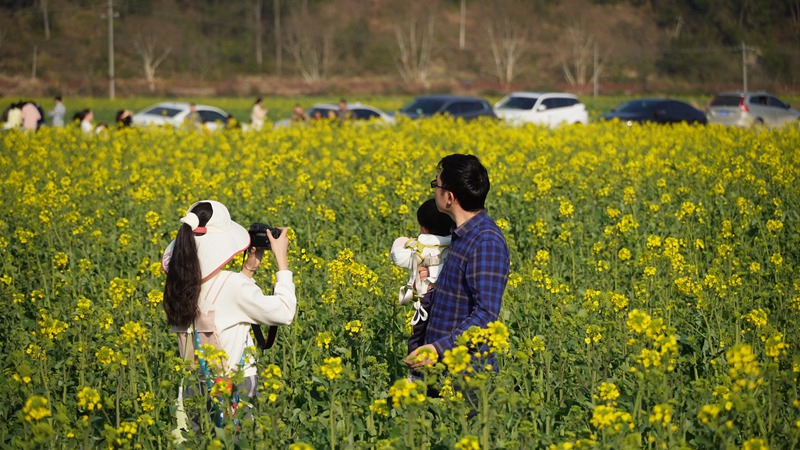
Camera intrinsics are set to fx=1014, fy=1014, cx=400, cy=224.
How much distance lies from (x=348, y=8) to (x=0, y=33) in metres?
25.9

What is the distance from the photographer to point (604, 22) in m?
75.8

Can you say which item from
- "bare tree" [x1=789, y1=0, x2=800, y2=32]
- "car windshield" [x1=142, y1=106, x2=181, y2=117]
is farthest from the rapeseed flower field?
"bare tree" [x1=789, y1=0, x2=800, y2=32]

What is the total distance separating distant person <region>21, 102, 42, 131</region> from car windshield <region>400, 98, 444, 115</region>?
27.4 ft

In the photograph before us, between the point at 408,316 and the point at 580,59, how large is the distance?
64.8 meters

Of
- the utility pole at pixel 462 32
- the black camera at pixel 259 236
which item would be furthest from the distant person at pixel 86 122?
the utility pole at pixel 462 32

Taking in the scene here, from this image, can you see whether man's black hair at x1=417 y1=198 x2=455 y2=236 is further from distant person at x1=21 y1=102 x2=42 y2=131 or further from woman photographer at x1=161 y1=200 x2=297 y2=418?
distant person at x1=21 y1=102 x2=42 y2=131

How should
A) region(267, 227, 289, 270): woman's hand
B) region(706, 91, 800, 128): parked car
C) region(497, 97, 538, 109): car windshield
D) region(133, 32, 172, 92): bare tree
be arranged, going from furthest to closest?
region(133, 32, 172, 92): bare tree, region(706, 91, 800, 128): parked car, region(497, 97, 538, 109): car windshield, region(267, 227, 289, 270): woman's hand

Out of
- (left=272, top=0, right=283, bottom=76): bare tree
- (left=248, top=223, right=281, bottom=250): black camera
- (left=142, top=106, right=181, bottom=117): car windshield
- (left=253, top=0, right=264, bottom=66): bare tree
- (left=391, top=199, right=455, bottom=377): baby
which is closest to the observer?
(left=248, top=223, right=281, bottom=250): black camera

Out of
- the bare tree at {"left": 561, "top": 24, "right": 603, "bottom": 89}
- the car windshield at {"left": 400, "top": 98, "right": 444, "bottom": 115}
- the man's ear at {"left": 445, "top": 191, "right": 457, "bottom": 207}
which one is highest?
the bare tree at {"left": 561, "top": 24, "right": 603, "bottom": 89}

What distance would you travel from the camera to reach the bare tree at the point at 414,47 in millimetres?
70125

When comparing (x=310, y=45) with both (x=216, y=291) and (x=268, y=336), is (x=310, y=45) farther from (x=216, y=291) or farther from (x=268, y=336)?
(x=216, y=291)

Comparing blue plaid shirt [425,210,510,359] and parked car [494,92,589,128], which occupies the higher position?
parked car [494,92,589,128]

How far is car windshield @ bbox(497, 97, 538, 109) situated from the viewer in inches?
1054

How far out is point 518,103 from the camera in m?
27.0
